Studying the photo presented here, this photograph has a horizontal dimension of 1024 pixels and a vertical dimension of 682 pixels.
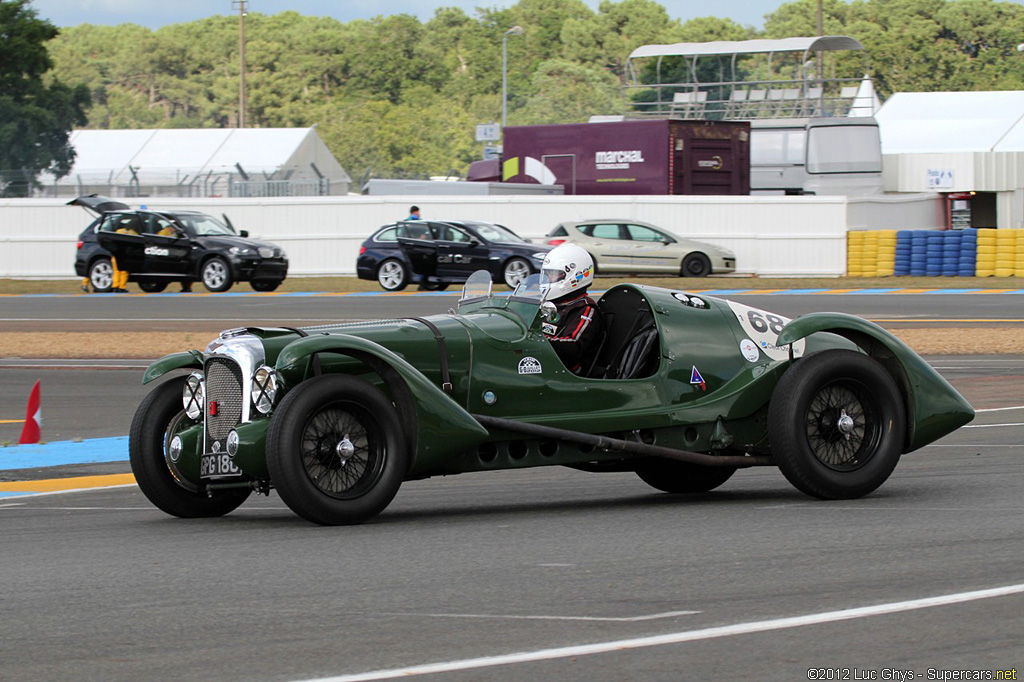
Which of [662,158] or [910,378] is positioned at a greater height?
[662,158]

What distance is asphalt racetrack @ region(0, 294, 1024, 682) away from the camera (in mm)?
4484

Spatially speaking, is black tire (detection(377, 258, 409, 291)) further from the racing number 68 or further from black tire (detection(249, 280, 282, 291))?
the racing number 68

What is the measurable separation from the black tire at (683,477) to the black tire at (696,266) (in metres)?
23.2

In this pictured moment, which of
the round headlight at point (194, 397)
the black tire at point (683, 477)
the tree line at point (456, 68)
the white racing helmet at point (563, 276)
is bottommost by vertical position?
the black tire at point (683, 477)

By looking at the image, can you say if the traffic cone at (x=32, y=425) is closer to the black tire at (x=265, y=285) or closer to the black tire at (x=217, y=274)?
the black tire at (x=217, y=274)

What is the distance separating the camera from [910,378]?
26.2 feet

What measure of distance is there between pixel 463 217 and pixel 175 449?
29.1m

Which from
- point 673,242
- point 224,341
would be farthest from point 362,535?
point 673,242

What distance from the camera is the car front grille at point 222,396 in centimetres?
716

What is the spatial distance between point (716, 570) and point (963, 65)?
373 ft

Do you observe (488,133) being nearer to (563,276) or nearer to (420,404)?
(563,276)

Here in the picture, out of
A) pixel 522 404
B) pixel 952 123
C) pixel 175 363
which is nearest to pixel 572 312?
pixel 522 404

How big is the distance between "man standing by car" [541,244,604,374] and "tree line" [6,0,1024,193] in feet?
235

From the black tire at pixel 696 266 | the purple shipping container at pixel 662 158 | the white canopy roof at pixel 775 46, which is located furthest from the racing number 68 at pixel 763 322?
the white canopy roof at pixel 775 46
